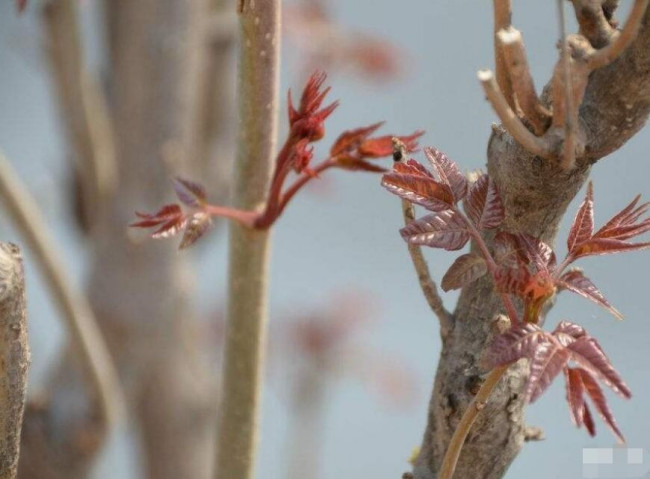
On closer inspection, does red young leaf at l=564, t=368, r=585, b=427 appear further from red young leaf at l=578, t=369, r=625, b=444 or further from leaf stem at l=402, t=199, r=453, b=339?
leaf stem at l=402, t=199, r=453, b=339

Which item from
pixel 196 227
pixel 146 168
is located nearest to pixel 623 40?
pixel 196 227

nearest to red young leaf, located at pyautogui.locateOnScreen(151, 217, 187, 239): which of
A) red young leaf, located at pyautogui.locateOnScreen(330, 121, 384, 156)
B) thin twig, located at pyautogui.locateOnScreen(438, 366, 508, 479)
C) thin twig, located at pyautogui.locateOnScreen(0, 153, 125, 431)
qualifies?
red young leaf, located at pyautogui.locateOnScreen(330, 121, 384, 156)

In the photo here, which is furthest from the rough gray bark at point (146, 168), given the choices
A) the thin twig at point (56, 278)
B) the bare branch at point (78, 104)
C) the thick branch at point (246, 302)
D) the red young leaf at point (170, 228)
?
the red young leaf at point (170, 228)

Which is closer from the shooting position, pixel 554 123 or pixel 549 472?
pixel 554 123

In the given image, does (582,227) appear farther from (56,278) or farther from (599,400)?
(56,278)

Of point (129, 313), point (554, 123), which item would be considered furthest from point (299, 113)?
point (129, 313)

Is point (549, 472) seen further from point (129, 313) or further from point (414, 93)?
point (414, 93)

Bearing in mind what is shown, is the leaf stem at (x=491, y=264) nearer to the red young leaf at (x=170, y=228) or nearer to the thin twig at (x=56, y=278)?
the red young leaf at (x=170, y=228)
